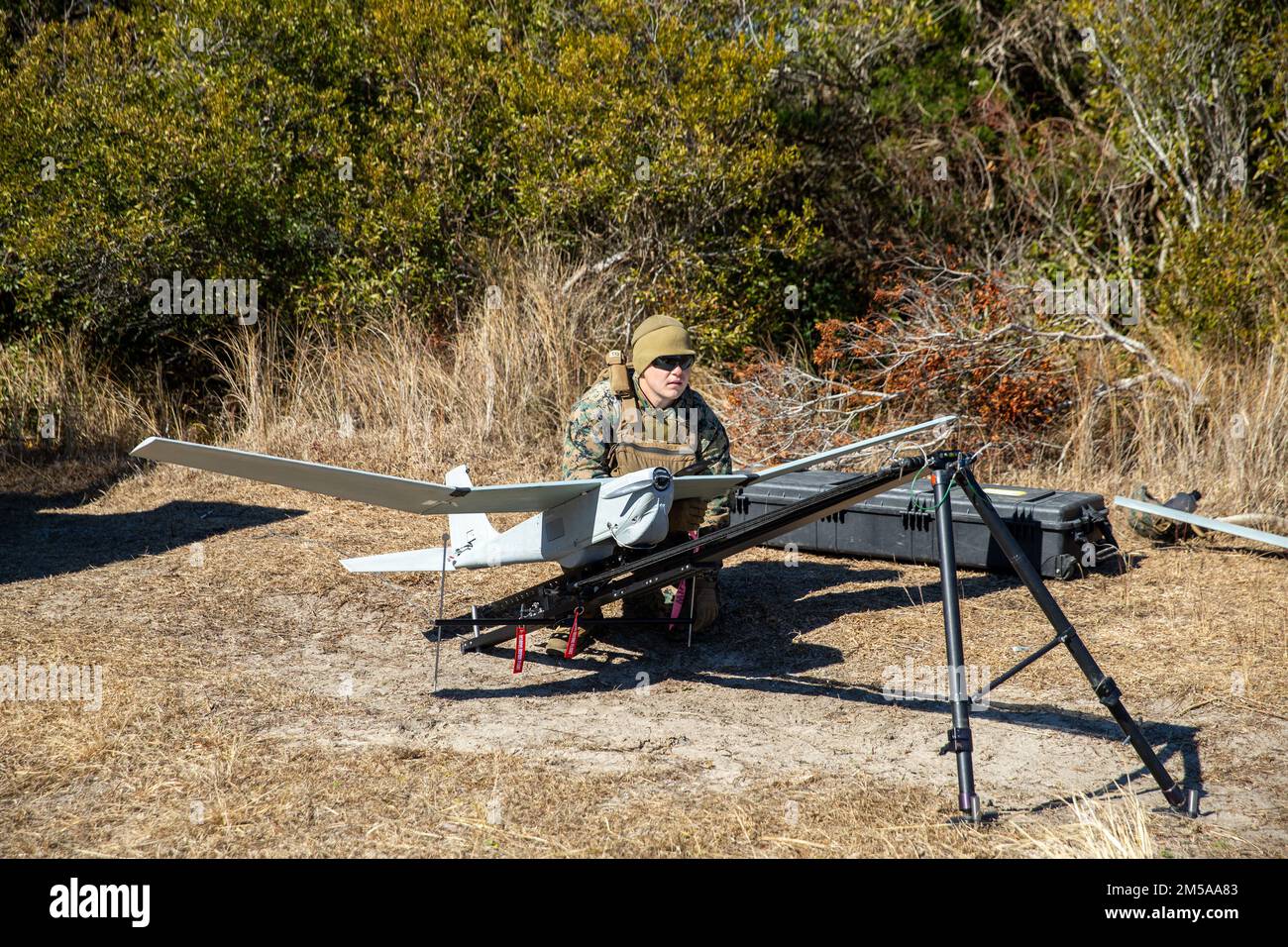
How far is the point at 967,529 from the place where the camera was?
641 centimetres

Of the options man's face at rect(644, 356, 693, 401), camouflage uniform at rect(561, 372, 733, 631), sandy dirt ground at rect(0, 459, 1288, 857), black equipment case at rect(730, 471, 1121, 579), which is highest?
man's face at rect(644, 356, 693, 401)

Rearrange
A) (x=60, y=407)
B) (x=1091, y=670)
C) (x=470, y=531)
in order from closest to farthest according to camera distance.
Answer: (x=1091, y=670) < (x=470, y=531) < (x=60, y=407)

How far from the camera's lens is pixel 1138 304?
9578mm

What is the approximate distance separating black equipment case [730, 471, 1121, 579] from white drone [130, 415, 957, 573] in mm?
2090

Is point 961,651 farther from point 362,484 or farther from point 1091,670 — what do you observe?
point 362,484

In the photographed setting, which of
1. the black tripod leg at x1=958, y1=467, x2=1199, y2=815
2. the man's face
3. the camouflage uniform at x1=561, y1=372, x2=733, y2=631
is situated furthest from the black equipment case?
the black tripod leg at x1=958, y1=467, x2=1199, y2=815

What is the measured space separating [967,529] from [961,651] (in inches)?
123

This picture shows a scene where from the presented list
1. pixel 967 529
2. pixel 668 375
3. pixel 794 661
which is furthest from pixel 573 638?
pixel 967 529

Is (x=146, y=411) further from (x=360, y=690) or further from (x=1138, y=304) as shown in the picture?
(x=1138, y=304)

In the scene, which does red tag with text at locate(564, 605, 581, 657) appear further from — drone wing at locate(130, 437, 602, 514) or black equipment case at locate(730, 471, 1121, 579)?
black equipment case at locate(730, 471, 1121, 579)

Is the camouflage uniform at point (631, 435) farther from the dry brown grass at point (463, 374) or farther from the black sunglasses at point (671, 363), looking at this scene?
the dry brown grass at point (463, 374)

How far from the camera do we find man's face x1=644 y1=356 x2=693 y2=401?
5051mm

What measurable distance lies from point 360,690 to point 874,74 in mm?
10070

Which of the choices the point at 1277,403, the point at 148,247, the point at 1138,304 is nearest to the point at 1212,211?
the point at 1138,304
